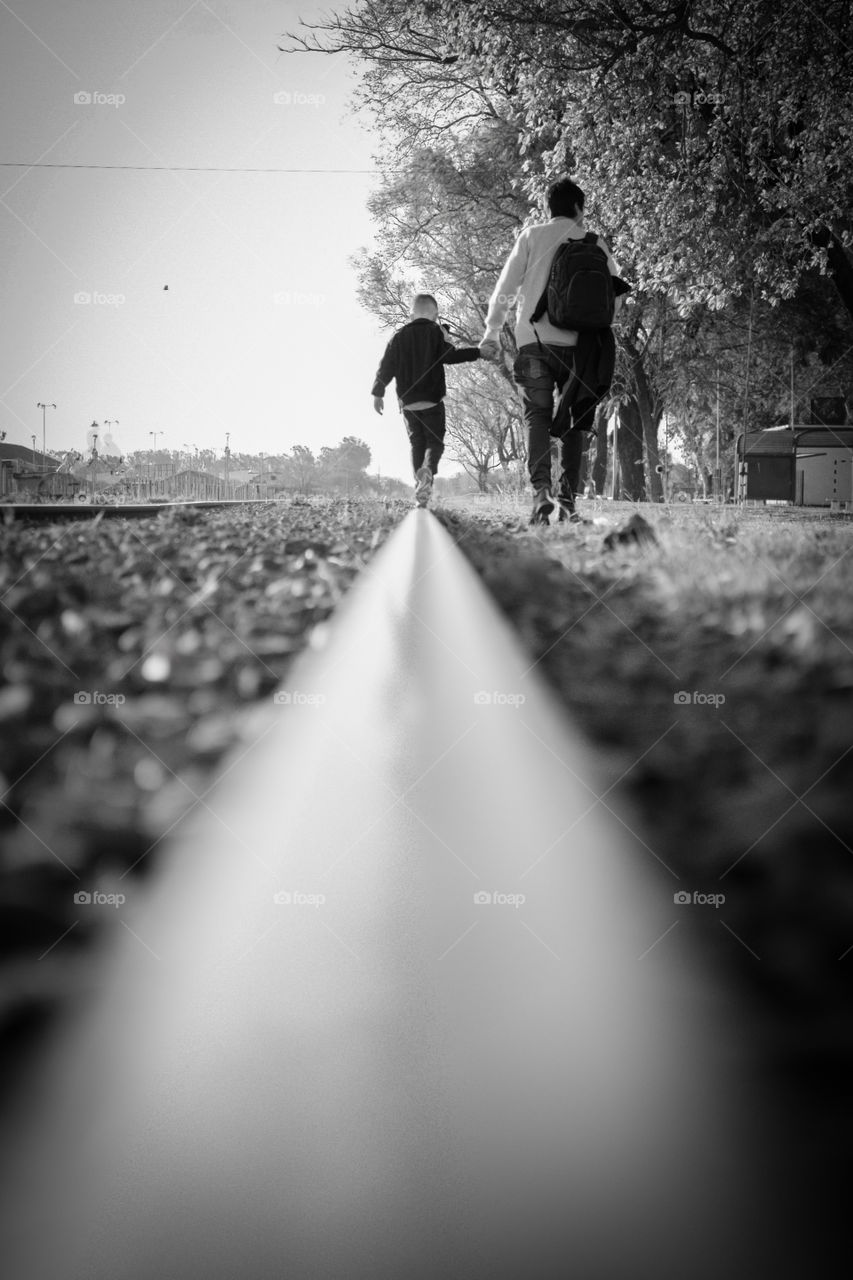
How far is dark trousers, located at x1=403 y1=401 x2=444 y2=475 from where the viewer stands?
10.9 metres

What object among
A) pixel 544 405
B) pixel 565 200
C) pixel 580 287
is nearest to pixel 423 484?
pixel 544 405

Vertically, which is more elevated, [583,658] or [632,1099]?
[583,658]

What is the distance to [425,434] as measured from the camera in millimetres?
11156

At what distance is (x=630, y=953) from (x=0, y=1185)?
35.2 inches

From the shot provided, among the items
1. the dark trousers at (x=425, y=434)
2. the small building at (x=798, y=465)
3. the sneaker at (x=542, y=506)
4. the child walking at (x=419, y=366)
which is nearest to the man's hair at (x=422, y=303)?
the child walking at (x=419, y=366)

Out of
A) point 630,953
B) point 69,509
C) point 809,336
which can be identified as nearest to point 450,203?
point 809,336

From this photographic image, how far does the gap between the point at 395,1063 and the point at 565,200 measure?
25.3 feet

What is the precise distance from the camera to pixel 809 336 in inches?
1030

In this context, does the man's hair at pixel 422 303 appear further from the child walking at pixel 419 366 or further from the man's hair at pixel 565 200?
the man's hair at pixel 565 200

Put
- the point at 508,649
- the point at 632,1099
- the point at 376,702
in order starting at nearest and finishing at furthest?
the point at 632,1099, the point at 376,702, the point at 508,649

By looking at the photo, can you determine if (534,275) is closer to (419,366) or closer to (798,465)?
(419,366)

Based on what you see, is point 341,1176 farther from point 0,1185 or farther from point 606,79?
point 606,79

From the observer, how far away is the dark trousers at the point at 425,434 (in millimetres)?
10930

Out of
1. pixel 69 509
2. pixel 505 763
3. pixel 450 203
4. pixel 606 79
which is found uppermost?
pixel 450 203
